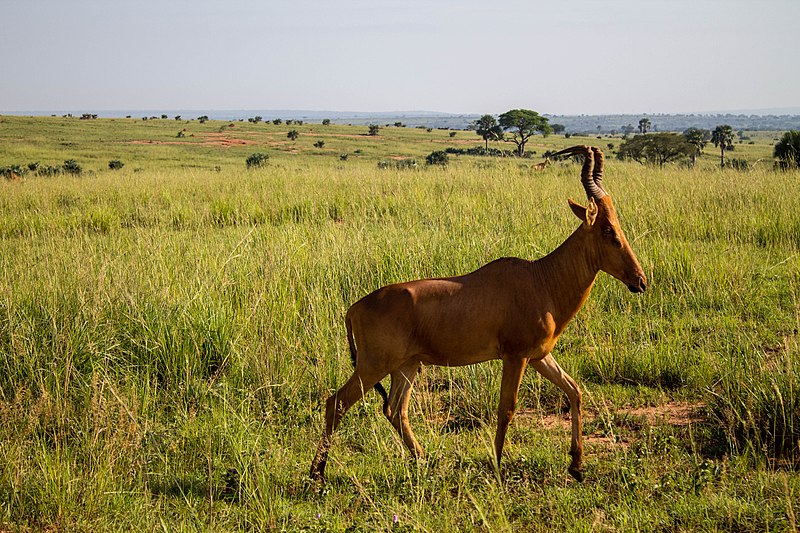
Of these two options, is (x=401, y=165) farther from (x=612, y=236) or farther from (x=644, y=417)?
(x=612, y=236)

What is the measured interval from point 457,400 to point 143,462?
2305 mm

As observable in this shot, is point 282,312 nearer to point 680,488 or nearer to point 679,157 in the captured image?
point 680,488

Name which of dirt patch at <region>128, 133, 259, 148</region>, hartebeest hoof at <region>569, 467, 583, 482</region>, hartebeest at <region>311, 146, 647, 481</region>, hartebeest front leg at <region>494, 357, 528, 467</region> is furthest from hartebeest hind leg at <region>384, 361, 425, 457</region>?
dirt patch at <region>128, 133, 259, 148</region>

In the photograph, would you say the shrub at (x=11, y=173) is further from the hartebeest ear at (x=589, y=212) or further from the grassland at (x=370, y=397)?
the hartebeest ear at (x=589, y=212)

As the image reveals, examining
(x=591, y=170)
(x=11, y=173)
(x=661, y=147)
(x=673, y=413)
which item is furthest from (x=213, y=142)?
(x=591, y=170)

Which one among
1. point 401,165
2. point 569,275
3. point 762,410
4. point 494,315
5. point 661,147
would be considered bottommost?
point 762,410

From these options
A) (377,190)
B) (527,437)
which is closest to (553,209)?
(377,190)

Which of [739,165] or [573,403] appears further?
[739,165]

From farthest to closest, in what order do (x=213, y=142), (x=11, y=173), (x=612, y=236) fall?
(x=213, y=142)
(x=11, y=173)
(x=612, y=236)

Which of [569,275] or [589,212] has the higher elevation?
[589,212]

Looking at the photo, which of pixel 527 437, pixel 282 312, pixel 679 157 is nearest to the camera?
pixel 527 437

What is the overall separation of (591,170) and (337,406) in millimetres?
2047

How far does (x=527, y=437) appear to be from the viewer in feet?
15.3

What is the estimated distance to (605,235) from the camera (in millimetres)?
4020
